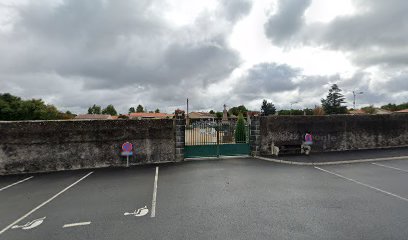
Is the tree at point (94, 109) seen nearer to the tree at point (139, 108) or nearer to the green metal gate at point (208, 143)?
the tree at point (139, 108)

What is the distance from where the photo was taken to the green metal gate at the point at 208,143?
13289mm

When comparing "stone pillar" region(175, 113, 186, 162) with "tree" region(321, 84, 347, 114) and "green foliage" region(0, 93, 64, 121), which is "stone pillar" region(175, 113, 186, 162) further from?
"tree" region(321, 84, 347, 114)

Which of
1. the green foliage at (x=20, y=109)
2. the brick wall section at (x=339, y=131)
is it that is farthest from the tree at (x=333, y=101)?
the green foliage at (x=20, y=109)

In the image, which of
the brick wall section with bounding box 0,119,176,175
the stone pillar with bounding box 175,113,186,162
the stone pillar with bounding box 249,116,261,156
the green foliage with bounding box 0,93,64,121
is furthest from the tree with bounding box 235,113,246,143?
the green foliage with bounding box 0,93,64,121

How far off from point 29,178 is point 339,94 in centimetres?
9380

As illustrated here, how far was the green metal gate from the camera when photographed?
13289 millimetres

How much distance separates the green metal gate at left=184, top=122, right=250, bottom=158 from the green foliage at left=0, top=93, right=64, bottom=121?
5663cm

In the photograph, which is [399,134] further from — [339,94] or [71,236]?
[339,94]

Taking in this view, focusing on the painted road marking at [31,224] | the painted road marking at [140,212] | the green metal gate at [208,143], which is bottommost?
the painted road marking at [31,224]

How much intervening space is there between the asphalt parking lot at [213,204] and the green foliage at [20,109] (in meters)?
53.4

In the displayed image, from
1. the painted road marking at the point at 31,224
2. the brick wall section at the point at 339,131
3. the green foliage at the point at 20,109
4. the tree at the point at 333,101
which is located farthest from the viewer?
the tree at the point at 333,101

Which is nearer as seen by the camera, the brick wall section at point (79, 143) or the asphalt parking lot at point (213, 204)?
the asphalt parking lot at point (213, 204)

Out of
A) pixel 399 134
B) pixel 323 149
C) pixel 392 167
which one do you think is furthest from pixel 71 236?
pixel 399 134

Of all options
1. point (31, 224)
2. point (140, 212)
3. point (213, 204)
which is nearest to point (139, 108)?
point (31, 224)
